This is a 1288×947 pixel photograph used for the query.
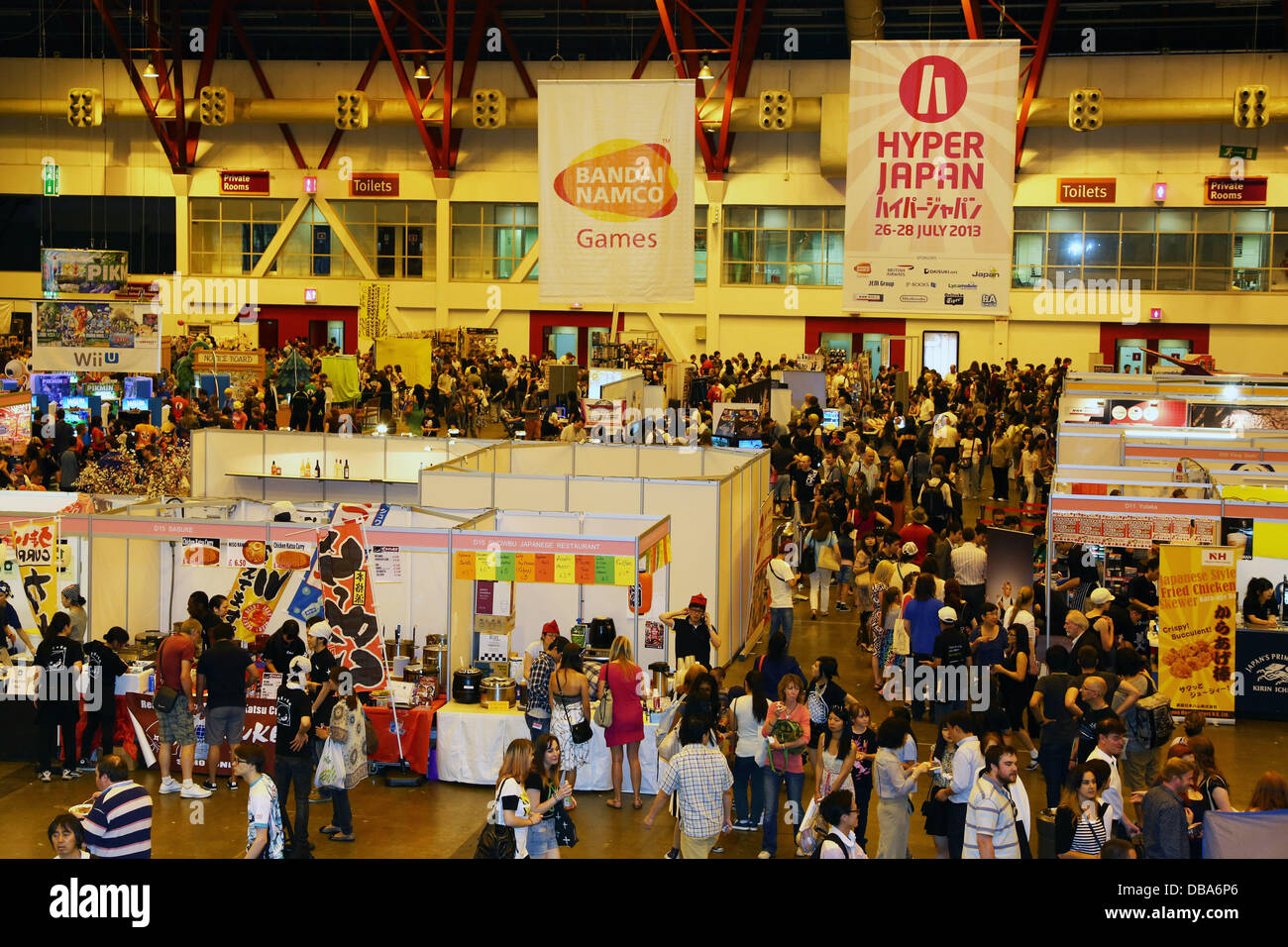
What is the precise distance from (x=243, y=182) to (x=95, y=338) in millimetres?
16522

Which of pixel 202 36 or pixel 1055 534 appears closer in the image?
pixel 1055 534

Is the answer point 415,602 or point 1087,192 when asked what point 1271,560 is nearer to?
point 415,602

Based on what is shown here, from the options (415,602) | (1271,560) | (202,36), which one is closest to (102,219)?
(202,36)

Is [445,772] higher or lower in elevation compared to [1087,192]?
lower

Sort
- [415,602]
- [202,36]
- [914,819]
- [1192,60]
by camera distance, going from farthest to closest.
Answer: [202,36] → [1192,60] → [415,602] → [914,819]

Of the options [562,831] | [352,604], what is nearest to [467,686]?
[352,604]

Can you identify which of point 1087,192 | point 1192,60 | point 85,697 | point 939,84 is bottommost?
point 85,697

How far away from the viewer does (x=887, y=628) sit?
1170 cm

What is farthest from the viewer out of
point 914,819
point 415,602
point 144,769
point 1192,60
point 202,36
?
point 202,36

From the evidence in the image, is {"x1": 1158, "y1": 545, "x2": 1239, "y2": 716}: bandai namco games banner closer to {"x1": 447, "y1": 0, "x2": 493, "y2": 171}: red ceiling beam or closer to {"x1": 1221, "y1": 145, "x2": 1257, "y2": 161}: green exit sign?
{"x1": 1221, "y1": 145, "x2": 1257, "y2": 161}: green exit sign

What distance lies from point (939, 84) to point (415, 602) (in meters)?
5.75

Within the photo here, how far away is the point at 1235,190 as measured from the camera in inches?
1225

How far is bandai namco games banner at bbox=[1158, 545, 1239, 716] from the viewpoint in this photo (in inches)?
430

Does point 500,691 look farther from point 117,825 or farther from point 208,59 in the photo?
point 208,59
